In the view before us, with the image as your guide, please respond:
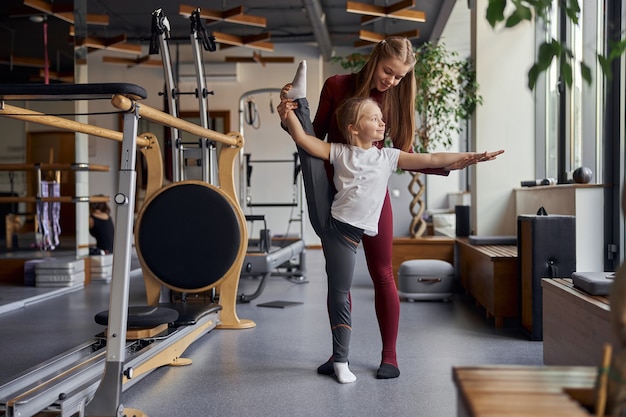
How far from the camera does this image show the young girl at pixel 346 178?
7.97 feet

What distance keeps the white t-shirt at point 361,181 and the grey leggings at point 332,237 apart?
4 centimetres

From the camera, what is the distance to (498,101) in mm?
5035

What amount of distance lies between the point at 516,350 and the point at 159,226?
5.86 ft

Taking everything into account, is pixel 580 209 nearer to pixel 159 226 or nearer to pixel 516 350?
pixel 516 350

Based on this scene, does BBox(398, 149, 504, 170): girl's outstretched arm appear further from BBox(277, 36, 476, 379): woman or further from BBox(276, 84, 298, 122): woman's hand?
BBox(276, 84, 298, 122): woman's hand

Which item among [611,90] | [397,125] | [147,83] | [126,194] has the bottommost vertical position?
[126,194]

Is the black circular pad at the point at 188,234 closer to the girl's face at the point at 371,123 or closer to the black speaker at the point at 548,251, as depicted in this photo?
the girl's face at the point at 371,123

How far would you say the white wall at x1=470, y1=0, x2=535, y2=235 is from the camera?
16.3 feet

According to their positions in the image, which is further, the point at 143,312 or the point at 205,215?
the point at 205,215

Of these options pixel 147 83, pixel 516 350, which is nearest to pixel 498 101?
pixel 516 350

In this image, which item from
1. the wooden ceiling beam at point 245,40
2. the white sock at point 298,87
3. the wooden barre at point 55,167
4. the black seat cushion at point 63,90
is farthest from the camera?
the wooden ceiling beam at point 245,40

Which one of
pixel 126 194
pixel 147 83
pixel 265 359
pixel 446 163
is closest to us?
pixel 126 194

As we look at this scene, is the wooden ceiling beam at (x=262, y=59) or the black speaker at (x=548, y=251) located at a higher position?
the wooden ceiling beam at (x=262, y=59)

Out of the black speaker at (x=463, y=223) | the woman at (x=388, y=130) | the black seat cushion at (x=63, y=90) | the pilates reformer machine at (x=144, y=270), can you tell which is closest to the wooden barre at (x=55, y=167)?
the pilates reformer machine at (x=144, y=270)
